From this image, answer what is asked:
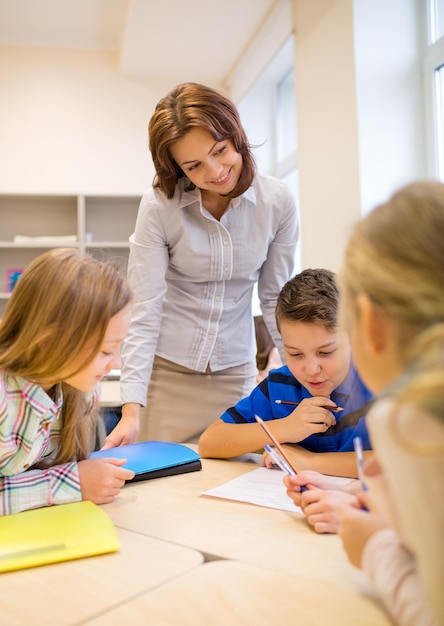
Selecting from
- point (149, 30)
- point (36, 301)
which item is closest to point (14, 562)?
point (36, 301)

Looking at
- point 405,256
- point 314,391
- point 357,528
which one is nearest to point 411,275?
point 405,256

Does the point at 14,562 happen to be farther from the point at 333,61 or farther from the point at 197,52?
the point at 197,52

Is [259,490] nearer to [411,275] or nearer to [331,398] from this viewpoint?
[331,398]

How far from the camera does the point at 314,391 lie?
55.1 inches

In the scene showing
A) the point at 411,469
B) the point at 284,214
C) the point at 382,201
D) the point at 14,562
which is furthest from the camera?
the point at 284,214

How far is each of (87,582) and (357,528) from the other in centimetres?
34

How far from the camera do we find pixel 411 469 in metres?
0.50

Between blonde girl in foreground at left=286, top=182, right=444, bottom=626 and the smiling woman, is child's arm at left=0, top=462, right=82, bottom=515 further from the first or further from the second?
blonde girl in foreground at left=286, top=182, right=444, bottom=626

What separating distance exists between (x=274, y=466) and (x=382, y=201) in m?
0.84

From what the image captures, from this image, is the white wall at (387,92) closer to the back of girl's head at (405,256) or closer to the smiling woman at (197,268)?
the smiling woman at (197,268)

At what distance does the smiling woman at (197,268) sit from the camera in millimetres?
1569

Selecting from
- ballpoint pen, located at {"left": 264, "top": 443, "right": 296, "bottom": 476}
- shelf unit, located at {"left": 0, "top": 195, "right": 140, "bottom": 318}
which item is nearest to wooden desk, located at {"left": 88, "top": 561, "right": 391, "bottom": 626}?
ballpoint pen, located at {"left": 264, "top": 443, "right": 296, "bottom": 476}

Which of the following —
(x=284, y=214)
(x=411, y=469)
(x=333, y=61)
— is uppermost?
(x=333, y=61)

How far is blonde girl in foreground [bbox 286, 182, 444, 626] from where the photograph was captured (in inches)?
18.6
